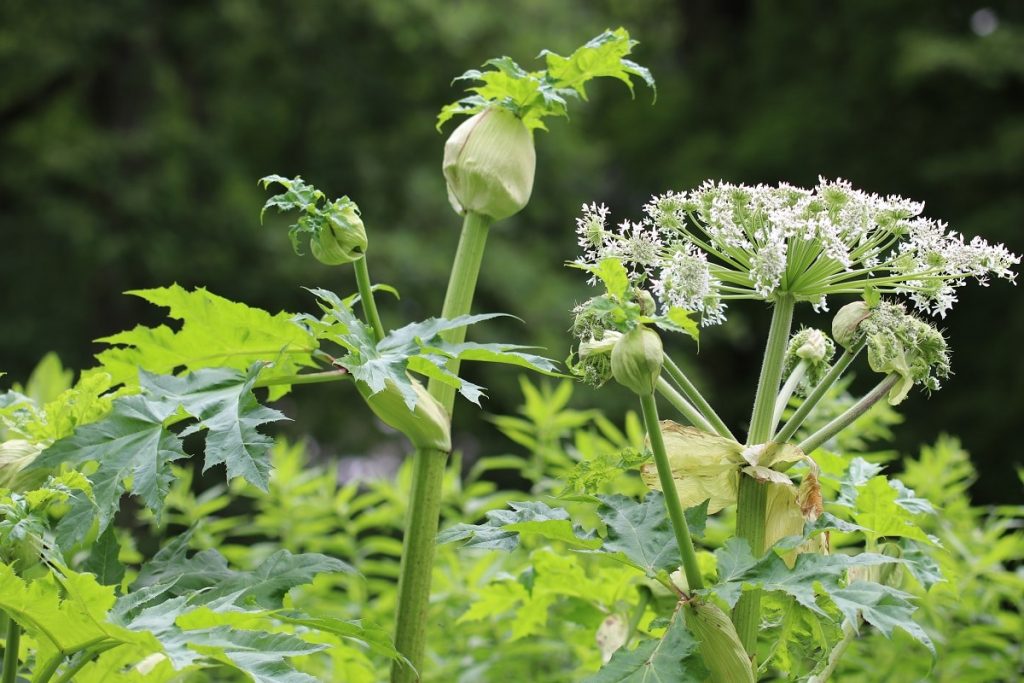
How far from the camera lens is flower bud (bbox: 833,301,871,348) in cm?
108

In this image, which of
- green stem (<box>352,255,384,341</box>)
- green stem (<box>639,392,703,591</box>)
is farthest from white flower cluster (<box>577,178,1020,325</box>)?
green stem (<box>352,255,384,341</box>)

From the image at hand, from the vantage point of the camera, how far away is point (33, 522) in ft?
3.13

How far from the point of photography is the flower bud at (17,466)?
110 cm

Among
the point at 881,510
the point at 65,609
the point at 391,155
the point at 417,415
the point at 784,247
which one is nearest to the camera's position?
the point at 65,609

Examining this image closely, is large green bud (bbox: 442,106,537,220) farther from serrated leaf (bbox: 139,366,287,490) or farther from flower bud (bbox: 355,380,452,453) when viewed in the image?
serrated leaf (bbox: 139,366,287,490)

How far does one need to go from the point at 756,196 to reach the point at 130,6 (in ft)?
27.4

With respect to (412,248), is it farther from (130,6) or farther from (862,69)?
(862,69)

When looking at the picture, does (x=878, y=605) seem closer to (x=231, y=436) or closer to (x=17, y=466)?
(x=231, y=436)

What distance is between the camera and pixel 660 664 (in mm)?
963

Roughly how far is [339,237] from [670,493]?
430mm

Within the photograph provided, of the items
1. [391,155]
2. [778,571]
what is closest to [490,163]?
[778,571]

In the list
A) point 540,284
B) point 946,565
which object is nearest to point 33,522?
point 946,565

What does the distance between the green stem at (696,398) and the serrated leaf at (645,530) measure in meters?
0.09

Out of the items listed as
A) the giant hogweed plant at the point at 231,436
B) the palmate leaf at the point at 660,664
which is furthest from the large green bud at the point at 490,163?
the palmate leaf at the point at 660,664
